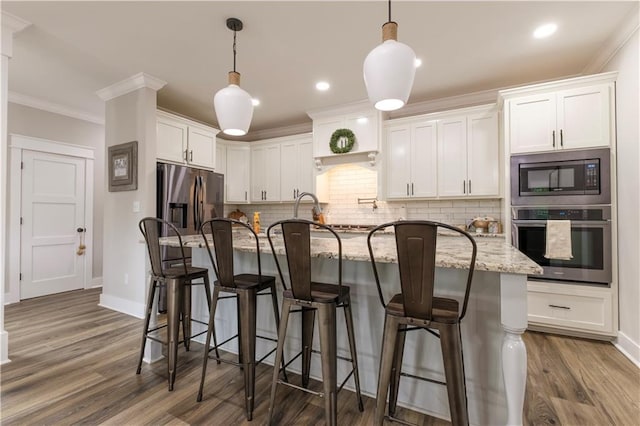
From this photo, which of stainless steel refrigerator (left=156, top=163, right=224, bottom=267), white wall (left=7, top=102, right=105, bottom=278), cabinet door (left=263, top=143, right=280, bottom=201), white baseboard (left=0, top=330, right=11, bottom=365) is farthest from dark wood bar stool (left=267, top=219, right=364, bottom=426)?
white wall (left=7, top=102, right=105, bottom=278)

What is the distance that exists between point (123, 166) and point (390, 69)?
3.40 metres

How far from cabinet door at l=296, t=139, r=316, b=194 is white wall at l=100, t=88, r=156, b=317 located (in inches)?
78.8

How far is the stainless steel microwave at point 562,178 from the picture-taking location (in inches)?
108

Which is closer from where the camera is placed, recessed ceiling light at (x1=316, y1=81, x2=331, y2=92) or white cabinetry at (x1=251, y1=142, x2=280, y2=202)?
recessed ceiling light at (x1=316, y1=81, x2=331, y2=92)

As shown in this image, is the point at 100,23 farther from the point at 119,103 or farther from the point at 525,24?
the point at 525,24

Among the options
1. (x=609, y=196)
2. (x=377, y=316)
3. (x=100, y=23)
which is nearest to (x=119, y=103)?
(x=100, y=23)

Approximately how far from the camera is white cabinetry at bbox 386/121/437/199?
3.85m

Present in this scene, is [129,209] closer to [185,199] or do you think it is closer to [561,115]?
[185,199]

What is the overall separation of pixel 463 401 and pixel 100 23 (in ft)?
11.3

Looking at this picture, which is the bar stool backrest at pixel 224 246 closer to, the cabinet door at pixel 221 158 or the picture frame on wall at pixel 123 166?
the picture frame on wall at pixel 123 166

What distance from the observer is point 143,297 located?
3414mm

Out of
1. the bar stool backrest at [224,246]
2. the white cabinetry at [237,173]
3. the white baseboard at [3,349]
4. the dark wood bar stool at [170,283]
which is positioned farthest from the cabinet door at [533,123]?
Result: the white baseboard at [3,349]

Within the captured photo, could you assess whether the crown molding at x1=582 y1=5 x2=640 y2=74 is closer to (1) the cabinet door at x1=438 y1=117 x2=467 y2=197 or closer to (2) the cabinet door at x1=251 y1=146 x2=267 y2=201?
(1) the cabinet door at x1=438 y1=117 x2=467 y2=197

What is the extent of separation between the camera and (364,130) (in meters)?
4.09
